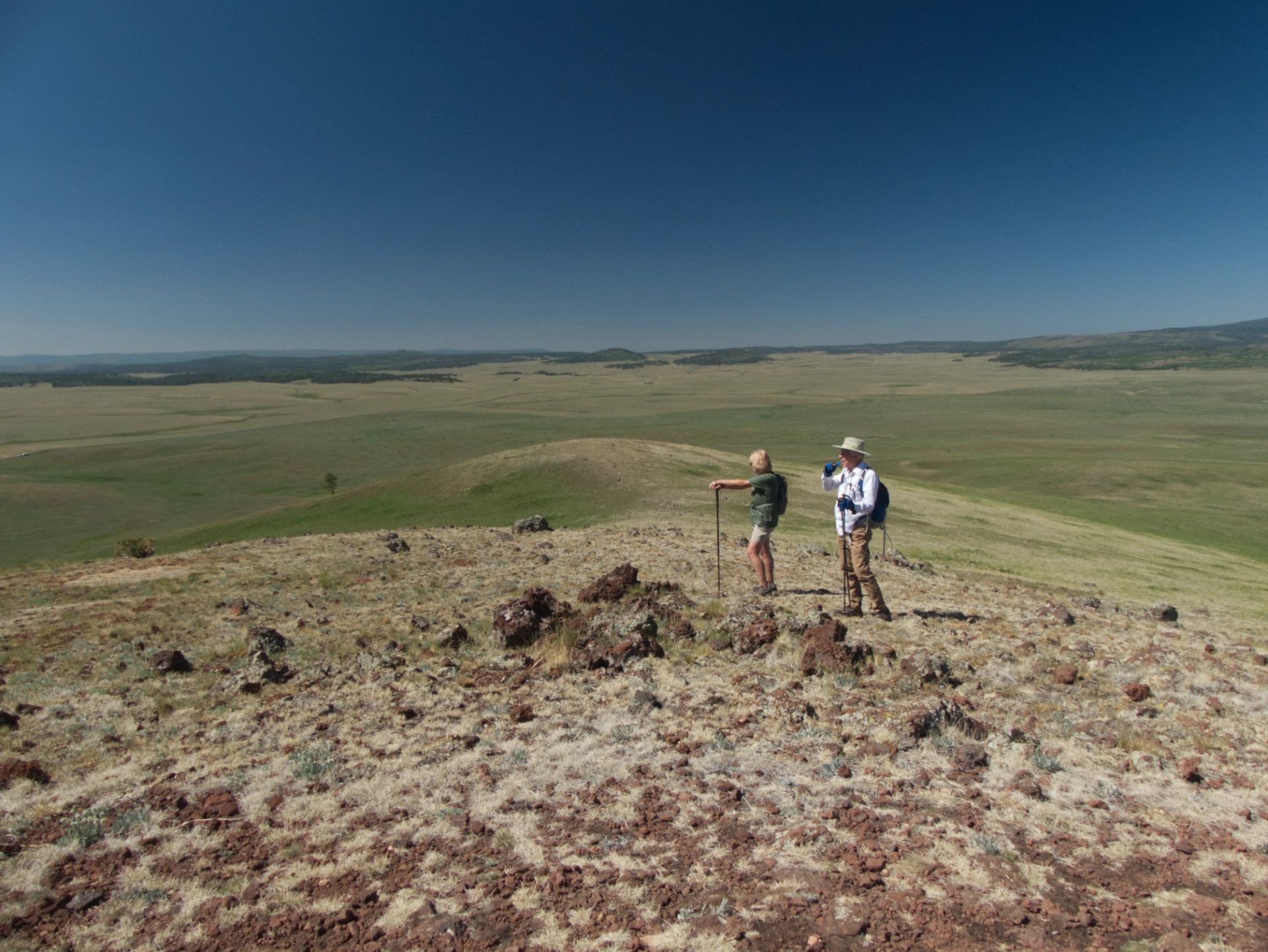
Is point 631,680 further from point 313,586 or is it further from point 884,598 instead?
point 313,586

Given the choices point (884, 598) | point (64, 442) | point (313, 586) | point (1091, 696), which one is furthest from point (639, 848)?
point (64, 442)

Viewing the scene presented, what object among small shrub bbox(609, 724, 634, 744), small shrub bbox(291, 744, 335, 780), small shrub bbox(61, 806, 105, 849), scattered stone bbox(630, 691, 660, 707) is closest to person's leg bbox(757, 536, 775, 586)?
scattered stone bbox(630, 691, 660, 707)

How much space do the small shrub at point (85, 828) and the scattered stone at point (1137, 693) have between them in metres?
11.1

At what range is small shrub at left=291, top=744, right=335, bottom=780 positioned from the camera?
6.82 metres

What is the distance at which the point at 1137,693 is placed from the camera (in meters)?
8.22

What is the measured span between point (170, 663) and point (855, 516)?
1026 centimetres

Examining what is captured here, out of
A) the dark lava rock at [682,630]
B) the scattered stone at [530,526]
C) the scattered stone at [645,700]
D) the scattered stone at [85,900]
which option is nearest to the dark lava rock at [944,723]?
the scattered stone at [645,700]

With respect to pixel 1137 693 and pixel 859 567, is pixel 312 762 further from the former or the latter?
pixel 1137 693

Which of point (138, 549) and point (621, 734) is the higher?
point (621, 734)

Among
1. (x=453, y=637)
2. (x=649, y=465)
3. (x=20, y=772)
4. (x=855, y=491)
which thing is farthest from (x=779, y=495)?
(x=649, y=465)

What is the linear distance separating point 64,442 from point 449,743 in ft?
447

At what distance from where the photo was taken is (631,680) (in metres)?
9.08

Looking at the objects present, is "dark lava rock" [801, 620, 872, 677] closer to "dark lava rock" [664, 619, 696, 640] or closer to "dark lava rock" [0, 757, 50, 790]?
"dark lava rock" [664, 619, 696, 640]

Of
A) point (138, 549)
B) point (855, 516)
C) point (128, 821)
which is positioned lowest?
point (138, 549)
